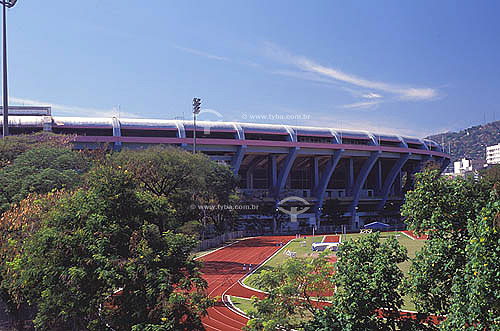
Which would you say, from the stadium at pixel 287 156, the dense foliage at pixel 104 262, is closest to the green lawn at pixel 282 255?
the dense foliage at pixel 104 262

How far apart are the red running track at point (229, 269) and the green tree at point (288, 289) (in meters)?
7.82

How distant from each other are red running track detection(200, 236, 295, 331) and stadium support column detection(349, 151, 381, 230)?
2640 centimetres

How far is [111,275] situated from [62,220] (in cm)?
388

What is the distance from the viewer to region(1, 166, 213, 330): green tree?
41.3 feet

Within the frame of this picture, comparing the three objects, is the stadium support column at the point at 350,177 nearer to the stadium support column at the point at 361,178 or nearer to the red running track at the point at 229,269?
the stadium support column at the point at 361,178

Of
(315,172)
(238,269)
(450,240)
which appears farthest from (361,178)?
(450,240)

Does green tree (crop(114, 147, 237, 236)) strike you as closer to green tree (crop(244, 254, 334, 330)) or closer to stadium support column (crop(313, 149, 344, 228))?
green tree (crop(244, 254, 334, 330))

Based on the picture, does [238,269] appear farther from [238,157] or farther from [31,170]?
[238,157]

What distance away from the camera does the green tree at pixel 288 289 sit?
1174 cm

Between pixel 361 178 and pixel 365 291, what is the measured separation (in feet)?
226

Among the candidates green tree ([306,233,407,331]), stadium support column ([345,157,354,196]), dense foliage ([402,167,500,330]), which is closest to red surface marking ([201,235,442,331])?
green tree ([306,233,407,331])

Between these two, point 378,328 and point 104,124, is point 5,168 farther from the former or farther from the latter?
point 104,124

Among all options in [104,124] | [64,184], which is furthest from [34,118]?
[64,184]

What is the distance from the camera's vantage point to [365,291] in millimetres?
11414
